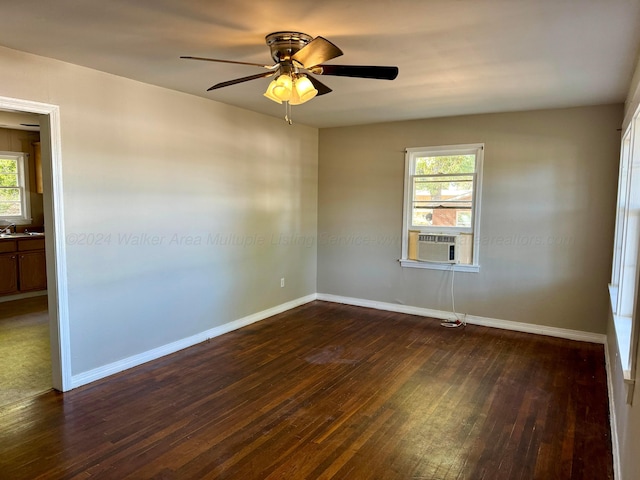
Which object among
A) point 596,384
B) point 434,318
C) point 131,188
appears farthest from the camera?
point 434,318

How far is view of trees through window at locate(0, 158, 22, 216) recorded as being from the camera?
6.37m

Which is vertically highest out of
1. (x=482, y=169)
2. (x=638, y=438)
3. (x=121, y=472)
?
(x=482, y=169)

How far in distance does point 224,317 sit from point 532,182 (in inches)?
150

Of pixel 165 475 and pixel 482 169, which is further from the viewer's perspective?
pixel 482 169

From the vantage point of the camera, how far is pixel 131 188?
3.63 metres

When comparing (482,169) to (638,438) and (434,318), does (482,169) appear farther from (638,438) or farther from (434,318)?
(638,438)

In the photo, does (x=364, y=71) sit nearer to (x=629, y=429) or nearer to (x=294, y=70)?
(x=294, y=70)

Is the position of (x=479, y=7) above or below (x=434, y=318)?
above

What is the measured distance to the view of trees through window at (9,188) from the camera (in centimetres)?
637

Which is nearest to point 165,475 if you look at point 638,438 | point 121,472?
point 121,472

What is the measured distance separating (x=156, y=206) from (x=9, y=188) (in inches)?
167

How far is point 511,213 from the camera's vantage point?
15.7 feet

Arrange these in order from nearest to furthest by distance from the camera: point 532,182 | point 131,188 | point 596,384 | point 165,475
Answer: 1. point 165,475
2. point 596,384
3. point 131,188
4. point 532,182

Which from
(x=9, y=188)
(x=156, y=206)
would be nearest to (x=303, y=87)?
(x=156, y=206)
